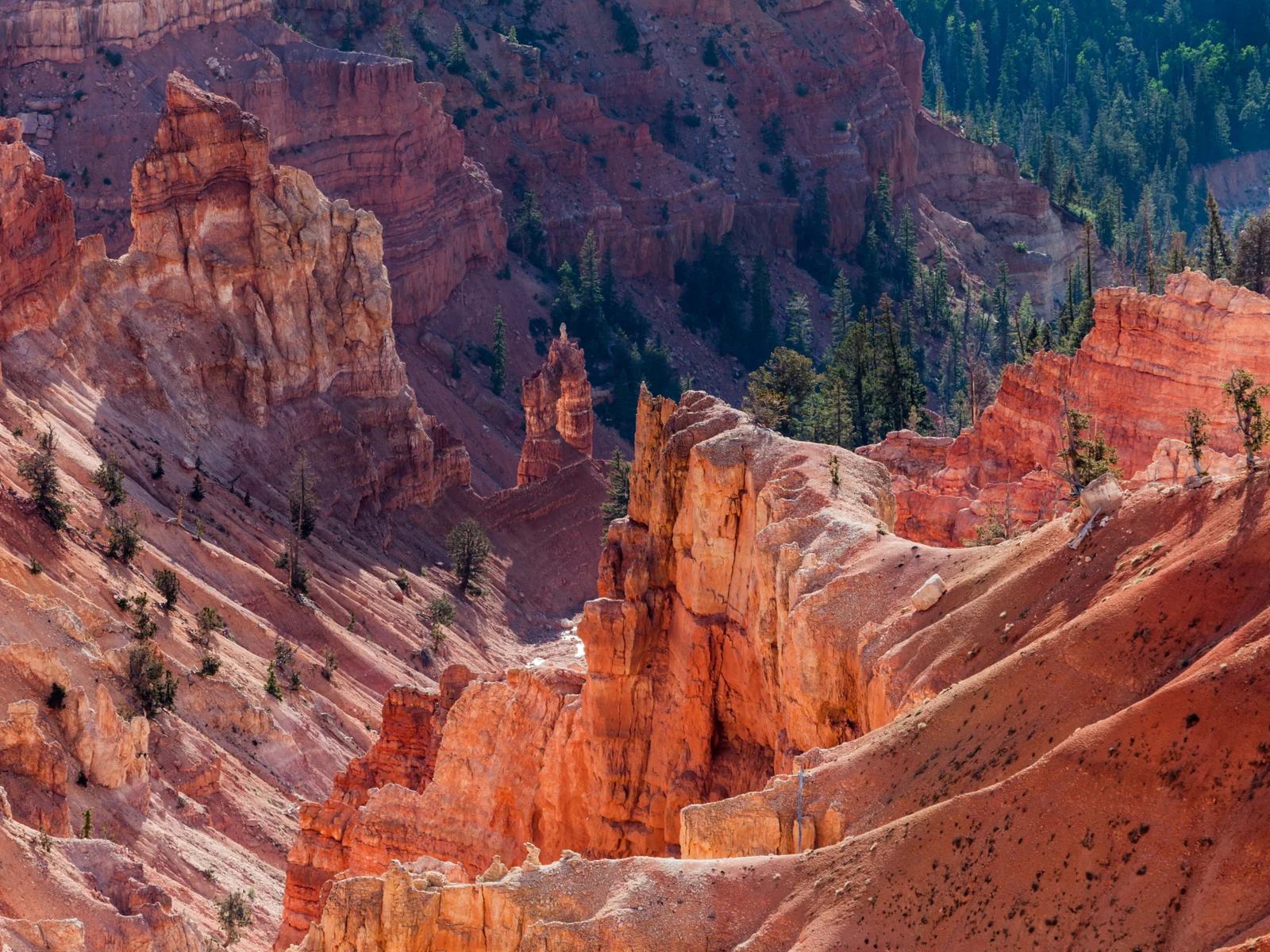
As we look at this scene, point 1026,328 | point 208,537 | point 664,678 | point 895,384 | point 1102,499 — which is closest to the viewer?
point 1102,499

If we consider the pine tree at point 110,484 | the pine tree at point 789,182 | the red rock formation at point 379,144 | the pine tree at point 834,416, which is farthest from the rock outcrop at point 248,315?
the pine tree at point 789,182

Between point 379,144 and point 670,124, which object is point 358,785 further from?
point 670,124

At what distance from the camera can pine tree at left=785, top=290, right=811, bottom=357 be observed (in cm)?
14825

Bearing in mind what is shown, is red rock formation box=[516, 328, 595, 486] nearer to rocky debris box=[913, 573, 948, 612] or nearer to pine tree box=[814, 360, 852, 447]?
pine tree box=[814, 360, 852, 447]

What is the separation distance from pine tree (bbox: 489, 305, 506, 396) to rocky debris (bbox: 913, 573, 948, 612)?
283 ft

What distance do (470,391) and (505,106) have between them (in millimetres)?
28259

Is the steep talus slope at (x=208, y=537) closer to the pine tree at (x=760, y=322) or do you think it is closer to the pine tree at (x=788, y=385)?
the pine tree at (x=788, y=385)

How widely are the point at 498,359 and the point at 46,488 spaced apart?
2231 inches

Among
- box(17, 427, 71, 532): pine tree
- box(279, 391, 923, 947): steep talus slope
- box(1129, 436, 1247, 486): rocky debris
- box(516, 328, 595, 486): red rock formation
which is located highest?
box(516, 328, 595, 486): red rock formation

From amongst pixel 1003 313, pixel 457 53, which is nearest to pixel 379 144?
pixel 457 53

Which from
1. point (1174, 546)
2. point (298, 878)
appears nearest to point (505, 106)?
point (298, 878)

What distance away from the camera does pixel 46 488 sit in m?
75.2

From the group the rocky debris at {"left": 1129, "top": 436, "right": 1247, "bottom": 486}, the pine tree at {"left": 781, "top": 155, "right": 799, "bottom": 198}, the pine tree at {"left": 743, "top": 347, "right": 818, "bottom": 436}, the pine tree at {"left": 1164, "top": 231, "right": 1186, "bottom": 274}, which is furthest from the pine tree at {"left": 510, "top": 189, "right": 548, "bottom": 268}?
the rocky debris at {"left": 1129, "top": 436, "right": 1247, "bottom": 486}

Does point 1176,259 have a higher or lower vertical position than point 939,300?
lower
